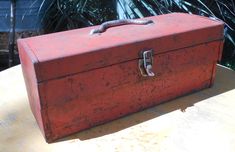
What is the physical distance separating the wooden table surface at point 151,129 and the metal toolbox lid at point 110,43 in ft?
0.55

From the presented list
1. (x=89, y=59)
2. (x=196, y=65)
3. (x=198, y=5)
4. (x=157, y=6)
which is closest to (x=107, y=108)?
(x=89, y=59)

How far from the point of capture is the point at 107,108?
78 cm

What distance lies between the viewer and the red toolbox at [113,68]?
2.25ft

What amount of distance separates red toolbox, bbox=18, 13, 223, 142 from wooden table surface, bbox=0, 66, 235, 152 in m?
0.03

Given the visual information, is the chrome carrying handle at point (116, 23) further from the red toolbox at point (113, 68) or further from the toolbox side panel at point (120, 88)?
the toolbox side panel at point (120, 88)

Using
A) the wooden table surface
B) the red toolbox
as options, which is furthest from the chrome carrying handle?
the wooden table surface

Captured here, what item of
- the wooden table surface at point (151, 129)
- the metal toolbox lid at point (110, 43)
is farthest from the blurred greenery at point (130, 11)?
the wooden table surface at point (151, 129)

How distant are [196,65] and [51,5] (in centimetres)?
94

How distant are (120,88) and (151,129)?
5.1 inches

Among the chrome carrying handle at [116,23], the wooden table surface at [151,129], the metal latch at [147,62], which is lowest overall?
the wooden table surface at [151,129]

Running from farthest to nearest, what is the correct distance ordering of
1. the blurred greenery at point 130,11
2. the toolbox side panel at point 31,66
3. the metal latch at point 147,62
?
the blurred greenery at point 130,11, the metal latch at point 147,62, the toolbox side panel at point 31,66

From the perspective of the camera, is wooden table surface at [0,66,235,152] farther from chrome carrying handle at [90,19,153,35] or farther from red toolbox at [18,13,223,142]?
chrome carrying handle at [90,19,153,35]

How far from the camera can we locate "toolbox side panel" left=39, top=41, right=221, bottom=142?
701mm

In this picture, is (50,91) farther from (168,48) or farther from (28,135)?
(168,48)
